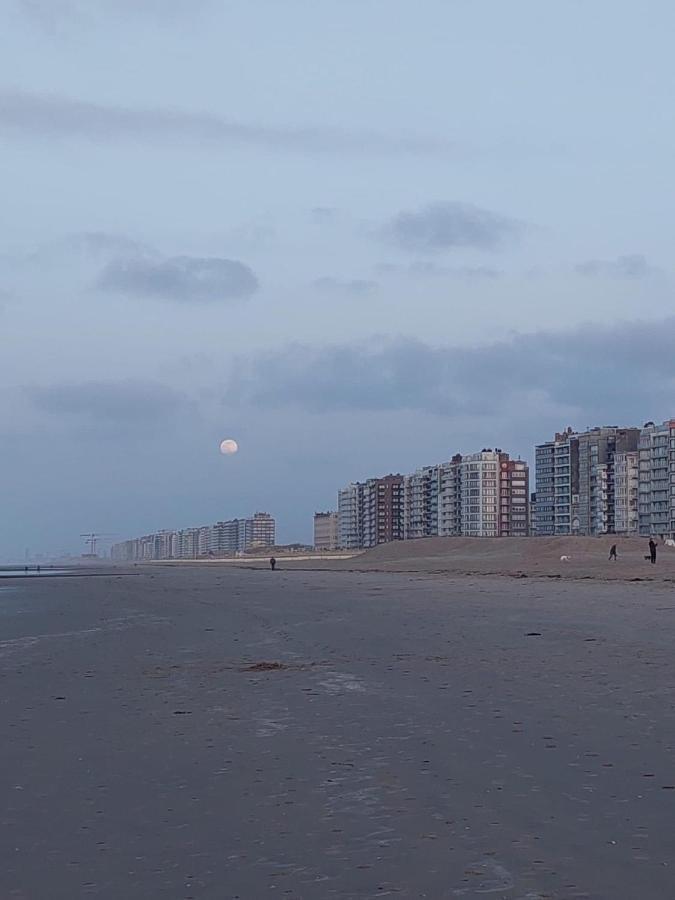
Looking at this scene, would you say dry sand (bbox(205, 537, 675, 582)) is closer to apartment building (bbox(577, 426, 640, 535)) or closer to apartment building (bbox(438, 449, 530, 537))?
apartment building (bbox(577, 426, 640, 535))

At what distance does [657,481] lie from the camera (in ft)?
515

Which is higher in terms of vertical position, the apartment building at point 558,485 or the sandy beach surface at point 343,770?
the apartment building at point 558,485

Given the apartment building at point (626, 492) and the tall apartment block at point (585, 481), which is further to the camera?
the tall apartment block at point (585, 481)

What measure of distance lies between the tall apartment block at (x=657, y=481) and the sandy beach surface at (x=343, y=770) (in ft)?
462

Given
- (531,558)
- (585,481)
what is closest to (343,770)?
(531,558)

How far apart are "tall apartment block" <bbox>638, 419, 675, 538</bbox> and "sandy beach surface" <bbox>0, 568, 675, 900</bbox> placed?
140915 mm

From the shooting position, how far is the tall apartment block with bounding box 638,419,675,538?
15462 cm

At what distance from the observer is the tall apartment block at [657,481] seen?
154625mm

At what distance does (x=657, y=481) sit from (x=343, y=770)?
15527 cm

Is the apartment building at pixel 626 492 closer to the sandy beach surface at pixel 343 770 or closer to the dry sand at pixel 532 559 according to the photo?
the dry sand at pixel 532 559

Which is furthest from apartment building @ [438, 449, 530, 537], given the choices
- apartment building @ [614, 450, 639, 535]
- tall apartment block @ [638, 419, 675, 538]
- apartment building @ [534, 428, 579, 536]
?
tall apartment block @ [638, 419, 675, 538]

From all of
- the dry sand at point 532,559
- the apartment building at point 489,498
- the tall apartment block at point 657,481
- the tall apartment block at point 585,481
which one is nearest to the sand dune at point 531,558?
the dry sand at point 532,559

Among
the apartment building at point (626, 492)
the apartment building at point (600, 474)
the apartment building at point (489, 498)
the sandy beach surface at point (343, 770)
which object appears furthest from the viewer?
the apartment building at point (489, 498)

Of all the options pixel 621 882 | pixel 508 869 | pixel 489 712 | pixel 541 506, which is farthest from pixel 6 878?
pixel 541 506
